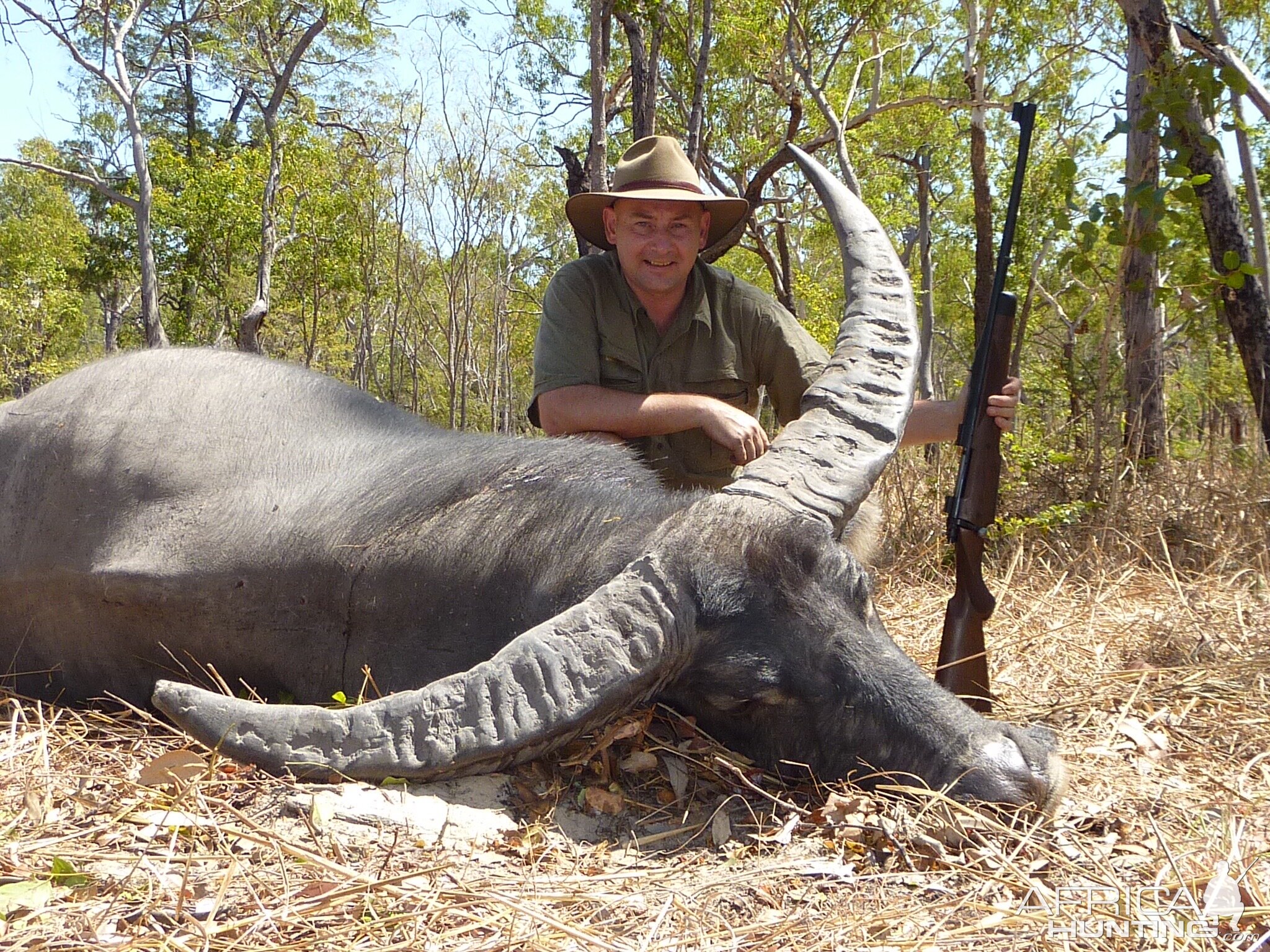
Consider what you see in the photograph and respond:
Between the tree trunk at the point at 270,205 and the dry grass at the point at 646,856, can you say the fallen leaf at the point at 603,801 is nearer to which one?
the dry grass at the point at 646,856

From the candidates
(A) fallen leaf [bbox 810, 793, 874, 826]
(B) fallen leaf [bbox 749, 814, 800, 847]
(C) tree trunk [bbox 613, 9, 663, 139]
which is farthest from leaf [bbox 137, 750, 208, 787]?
(C) tree trunk [bbox 613, 9, 663, 139]

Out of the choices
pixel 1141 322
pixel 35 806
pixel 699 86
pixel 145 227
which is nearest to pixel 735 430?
pixel 35 806

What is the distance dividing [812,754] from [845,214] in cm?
180

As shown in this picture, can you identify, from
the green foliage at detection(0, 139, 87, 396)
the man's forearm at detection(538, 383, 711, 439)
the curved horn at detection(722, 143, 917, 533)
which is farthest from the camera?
the green foliage at detection(0, 139, 87, 396)

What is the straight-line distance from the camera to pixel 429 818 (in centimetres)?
210

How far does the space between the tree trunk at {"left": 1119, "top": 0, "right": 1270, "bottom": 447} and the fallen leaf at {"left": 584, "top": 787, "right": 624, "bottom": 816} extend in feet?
13.6

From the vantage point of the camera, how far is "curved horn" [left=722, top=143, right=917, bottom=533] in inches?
101

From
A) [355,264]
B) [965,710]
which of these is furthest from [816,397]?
[355,264]

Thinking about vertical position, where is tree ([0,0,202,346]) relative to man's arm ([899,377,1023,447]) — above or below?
above

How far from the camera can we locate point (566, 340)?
12.9 ft

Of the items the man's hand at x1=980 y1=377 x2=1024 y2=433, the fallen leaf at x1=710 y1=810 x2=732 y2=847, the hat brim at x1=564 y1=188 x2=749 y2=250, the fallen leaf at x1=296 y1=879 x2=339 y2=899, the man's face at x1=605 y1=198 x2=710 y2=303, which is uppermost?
the hat brim at x1=564 y1=188 x2=749 y2=250

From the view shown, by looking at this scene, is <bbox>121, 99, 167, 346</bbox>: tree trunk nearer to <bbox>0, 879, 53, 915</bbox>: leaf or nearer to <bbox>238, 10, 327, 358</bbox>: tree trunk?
<bbox>238, 10, 327, 358</bbox>: tree trunk

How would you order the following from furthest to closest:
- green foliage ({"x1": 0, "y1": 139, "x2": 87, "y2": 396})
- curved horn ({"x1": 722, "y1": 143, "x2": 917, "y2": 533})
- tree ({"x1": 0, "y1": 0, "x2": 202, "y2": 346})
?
1. green foliage ({"x1": 0, "y1": 139, "x2": 87, "y2": 396})
2. tree ({"x1": 0, "y1": 0, "x2": 202, "y2": 346})
3. curved horn ({"x1": 722, "y1": 143, "x2": 917, "y2": 533})

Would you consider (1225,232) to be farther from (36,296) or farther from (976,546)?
(36,296)
